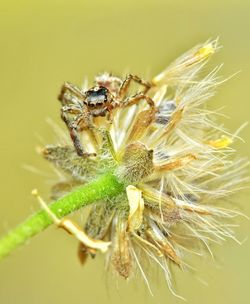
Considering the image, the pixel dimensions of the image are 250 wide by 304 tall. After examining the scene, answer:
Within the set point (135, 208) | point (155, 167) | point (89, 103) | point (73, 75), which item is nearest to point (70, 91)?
point (89, 103)

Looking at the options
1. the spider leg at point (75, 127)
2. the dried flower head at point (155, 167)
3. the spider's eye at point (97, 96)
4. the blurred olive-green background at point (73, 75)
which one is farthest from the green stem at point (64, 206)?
the blurred olive-green background at point (73, 75)

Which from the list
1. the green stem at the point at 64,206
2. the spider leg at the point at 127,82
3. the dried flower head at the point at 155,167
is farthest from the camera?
→ the spider leg at the point at 127,82

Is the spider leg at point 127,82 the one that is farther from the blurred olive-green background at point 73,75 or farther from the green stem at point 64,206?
the blurred olive-green background at point 73,75

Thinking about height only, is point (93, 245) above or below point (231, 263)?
above

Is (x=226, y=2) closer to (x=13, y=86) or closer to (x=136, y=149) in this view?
(x=13, y=86)

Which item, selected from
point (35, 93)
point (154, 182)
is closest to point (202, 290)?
point (35, 93)

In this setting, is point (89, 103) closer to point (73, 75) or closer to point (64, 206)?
point (64, 206)

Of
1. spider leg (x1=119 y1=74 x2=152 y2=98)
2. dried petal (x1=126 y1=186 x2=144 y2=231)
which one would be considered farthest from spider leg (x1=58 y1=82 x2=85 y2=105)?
dried petal (x1=126 y1=186 x2=144 y2=231)
